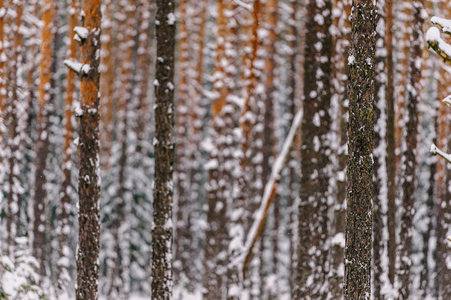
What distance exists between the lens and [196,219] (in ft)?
79.5

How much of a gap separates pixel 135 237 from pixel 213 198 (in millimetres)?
9710

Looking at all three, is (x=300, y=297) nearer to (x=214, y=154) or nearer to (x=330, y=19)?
(x=330, y=19)

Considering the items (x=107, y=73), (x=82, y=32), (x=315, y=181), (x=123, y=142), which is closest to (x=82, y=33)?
(x=82, y=32)

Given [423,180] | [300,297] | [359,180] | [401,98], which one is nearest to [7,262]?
[300,297]

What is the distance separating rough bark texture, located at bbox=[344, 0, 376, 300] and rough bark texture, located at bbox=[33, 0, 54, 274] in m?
9.08

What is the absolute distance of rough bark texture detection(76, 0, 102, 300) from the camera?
8.95m

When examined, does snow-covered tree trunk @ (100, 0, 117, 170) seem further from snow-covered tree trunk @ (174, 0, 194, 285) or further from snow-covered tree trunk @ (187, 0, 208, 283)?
snow-covered tree trunk @ (187, 0, 208, 283)

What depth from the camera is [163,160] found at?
9227 millimetres

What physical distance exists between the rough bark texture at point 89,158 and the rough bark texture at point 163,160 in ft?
2.71

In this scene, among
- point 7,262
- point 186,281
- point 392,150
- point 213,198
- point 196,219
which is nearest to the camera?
point 7,262

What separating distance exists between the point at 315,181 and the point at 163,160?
2399 mm

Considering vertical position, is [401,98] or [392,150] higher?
[401,98]

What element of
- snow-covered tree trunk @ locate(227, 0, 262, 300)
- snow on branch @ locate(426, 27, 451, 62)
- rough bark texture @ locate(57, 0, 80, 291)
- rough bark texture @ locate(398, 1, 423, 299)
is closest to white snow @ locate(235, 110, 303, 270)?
snow-covered tree trunk @ locate(227, 0, 262, 300)

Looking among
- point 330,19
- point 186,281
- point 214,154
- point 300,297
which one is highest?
point 330,19
